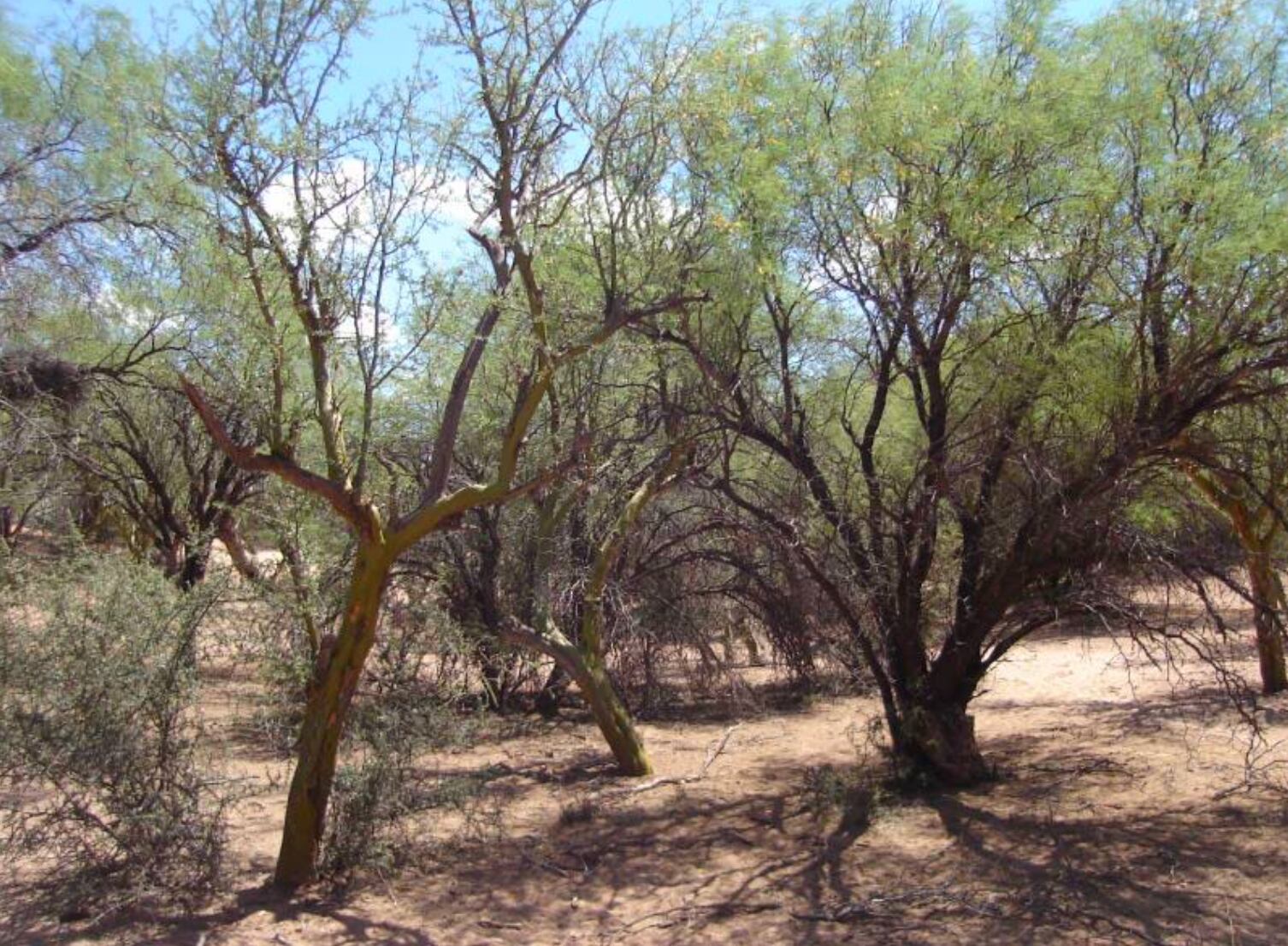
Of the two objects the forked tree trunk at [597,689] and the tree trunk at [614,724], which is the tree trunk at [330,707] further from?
the tree trunk at [614,724]

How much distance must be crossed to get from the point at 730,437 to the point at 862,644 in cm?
244

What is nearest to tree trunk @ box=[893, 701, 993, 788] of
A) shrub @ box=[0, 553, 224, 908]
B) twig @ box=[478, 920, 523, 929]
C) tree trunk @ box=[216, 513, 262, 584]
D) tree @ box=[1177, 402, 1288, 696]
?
tree @ box=[1177, 402, 1288, 696]

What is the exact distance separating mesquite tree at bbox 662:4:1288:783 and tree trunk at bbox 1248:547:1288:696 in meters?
1.73

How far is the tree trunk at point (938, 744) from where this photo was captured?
8852mm

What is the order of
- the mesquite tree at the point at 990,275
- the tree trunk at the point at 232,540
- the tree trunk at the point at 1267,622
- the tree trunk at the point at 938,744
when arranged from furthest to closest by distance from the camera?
1. the tree trunk at the point at 232,540
2. the tree trunk at the point at 1267,622
3. the tree trunk at the point at 938,744
4. the mesquite tree at the point at 990,275

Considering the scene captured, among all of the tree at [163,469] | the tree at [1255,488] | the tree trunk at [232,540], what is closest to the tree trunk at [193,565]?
the tree at [163,469]

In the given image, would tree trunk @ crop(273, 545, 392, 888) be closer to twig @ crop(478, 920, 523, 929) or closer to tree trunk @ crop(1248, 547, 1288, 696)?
twig @ crop(478, 920, 523, 929)

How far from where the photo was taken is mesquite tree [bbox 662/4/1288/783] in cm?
759

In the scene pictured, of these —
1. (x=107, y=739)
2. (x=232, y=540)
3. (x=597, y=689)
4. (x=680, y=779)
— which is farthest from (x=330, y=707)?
(x=232, y=540)

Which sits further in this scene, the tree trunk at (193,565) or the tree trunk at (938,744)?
the tree trunk at (938,744)

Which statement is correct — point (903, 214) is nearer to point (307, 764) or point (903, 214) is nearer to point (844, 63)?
point (844, 63)

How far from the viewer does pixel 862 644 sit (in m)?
8.84

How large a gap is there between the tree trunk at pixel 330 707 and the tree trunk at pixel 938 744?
4.17 metres

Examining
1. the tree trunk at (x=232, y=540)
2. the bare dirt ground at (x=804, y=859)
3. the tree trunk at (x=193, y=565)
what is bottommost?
the bare dirt ground at (x=804, y=859)
